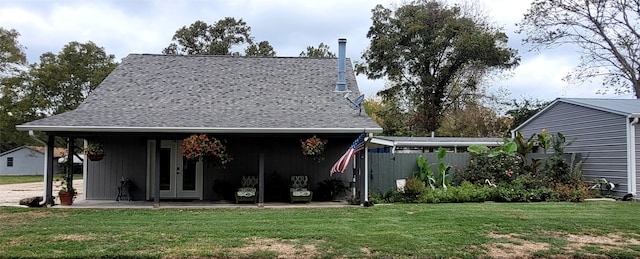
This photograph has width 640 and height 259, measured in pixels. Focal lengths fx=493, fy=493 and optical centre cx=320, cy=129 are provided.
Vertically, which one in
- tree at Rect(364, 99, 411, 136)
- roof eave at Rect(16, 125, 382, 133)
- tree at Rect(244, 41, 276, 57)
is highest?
tree at Rect(244, 41, 276, 57)

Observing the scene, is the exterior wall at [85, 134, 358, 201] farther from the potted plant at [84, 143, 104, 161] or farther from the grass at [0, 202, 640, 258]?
the grass at [0, 202, 640, 258]

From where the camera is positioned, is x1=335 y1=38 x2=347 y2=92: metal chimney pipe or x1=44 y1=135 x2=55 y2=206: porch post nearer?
x1=44 y1=135 x2=55 y2=206: porch post

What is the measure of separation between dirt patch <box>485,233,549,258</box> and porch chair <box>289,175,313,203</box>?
19.1 feet

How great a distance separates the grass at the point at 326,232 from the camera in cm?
687

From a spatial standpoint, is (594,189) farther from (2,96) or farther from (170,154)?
(2,96)

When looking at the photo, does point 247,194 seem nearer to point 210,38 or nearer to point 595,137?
point 595,137

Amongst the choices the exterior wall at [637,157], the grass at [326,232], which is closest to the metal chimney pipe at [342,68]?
the grass at [326,232]

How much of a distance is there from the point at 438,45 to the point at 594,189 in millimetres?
17896

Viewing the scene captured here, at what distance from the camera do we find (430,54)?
31.0 m

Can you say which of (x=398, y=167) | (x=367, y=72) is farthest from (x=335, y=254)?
(x=367, y=72)

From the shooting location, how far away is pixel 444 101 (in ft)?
109

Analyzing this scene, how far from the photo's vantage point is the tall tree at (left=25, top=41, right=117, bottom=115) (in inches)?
1304

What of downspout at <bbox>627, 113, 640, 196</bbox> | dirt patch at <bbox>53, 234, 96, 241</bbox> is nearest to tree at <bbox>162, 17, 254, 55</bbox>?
downspout at <bbox>627, 113, 640, 196</bbox>

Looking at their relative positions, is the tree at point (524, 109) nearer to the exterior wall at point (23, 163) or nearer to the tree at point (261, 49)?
the tree at point (261, 49)
